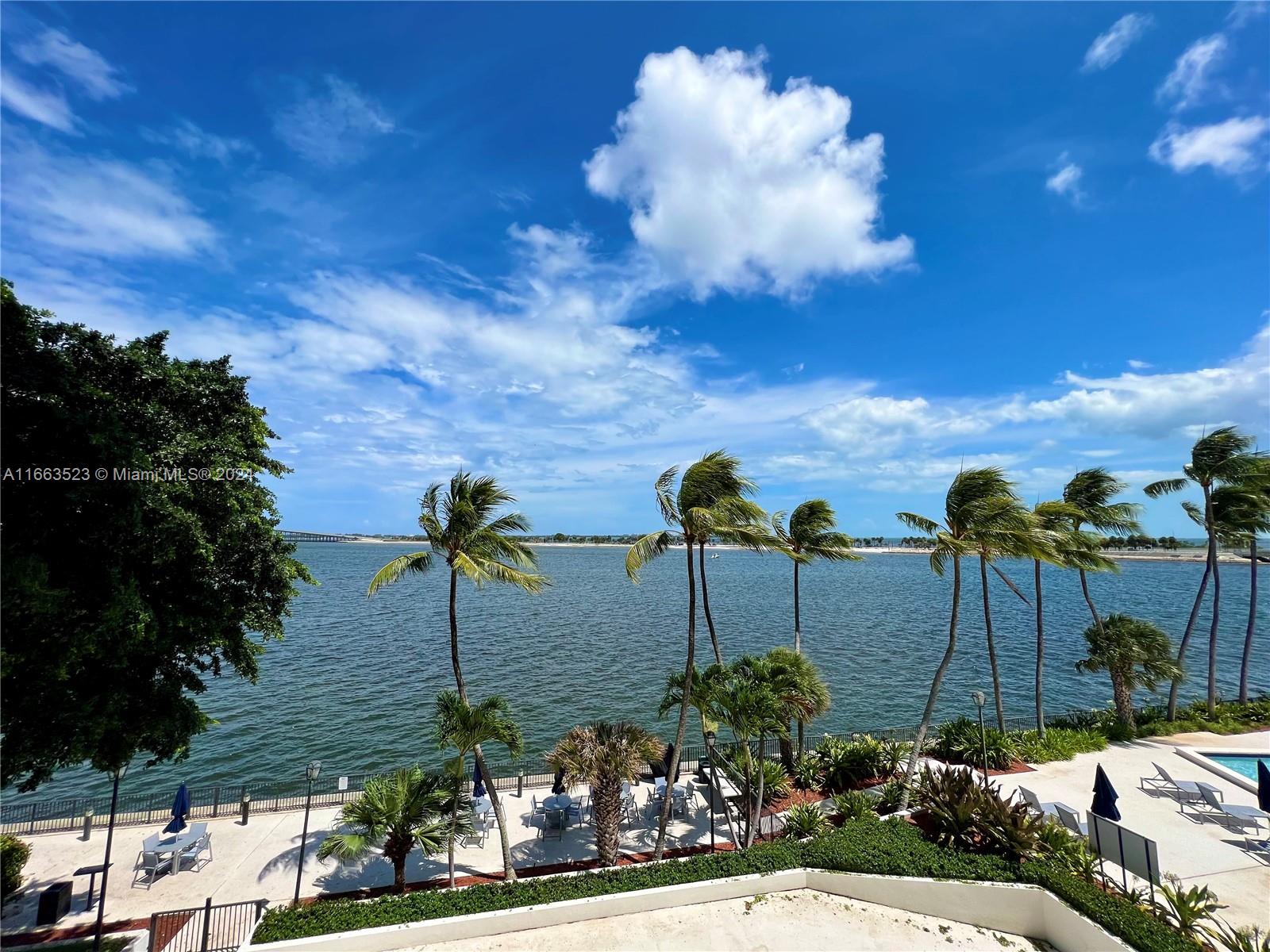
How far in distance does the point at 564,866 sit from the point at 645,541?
327 inches

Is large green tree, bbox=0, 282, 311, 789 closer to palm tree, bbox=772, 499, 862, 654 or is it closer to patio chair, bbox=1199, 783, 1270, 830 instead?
palm tree, bbox=772, 499, 862, 654

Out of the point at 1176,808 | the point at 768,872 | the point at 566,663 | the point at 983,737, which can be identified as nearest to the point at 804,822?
the point at 768,872

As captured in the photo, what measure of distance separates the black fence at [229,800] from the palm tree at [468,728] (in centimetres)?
116

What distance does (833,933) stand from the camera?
367 inches

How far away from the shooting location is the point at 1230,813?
1352 cm

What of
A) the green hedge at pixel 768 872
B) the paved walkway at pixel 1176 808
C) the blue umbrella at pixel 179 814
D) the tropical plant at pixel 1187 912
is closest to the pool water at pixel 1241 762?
the paved walkway at pixel 1176 808

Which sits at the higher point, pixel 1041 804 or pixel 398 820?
pixel 398 820

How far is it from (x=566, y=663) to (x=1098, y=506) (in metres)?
29.0

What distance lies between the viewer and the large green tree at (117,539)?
862 centimetres

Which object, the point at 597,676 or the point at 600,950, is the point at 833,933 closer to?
the point at 600,950

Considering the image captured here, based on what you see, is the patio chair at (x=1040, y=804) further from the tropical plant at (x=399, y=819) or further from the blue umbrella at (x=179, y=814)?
the blue umbrella at (x=179, y=814)

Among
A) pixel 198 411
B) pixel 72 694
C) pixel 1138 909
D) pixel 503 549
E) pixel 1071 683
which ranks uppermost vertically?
pixel 198 411

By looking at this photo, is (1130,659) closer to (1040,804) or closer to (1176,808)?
(1176,808)

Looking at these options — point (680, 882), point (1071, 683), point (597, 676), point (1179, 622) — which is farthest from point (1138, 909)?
point (1179, 622)
